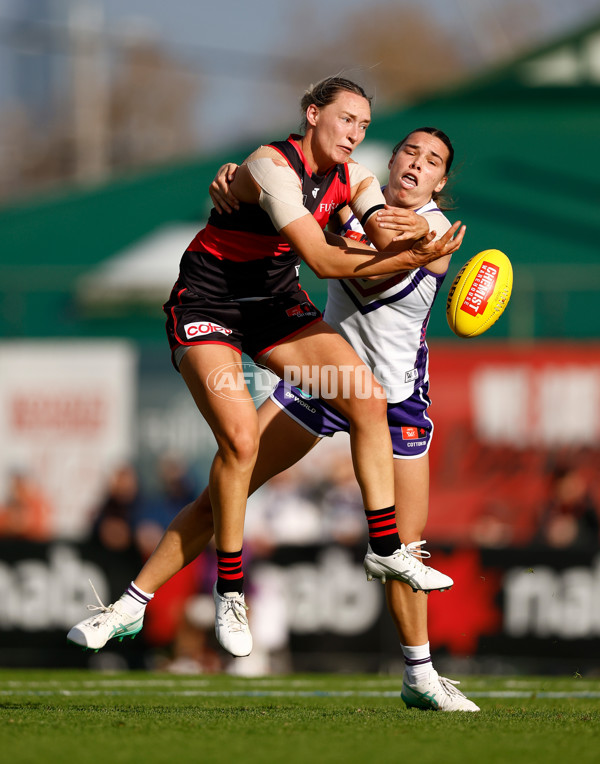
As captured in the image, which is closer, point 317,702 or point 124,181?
point 317,702

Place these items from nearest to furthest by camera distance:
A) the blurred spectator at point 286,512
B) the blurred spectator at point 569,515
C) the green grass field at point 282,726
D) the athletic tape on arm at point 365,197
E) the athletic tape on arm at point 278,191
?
the green grass field at point 282,726 < the athletic tape on arm at point 278,191 < the athletic tape on arm at point 365,197 < the blurred spectator at point 569,515 < the blurred spectator at point 286,512

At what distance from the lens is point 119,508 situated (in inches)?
461

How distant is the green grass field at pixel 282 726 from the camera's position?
445 centimetres

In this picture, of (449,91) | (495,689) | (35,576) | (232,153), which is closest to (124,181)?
(232,153)

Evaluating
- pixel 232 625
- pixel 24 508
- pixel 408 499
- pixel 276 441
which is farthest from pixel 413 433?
pixel 24 508

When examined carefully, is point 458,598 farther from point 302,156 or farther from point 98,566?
point 302,156

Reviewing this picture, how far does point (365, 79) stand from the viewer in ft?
19.4

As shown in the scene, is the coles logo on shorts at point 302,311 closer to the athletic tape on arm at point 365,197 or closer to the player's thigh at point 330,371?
the player's thigh at point 330,371

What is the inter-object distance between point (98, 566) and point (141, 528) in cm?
127

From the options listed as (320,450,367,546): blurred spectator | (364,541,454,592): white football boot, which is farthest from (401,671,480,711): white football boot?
(320,450,367,546): blurred spectator

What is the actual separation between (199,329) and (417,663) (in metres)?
1.99

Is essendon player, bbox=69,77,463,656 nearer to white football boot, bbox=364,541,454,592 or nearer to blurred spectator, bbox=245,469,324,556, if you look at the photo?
white football boot, bbox=364,541,454,592

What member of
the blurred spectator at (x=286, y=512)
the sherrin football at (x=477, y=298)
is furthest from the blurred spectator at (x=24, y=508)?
the sherrin football at (x=477, y=298)

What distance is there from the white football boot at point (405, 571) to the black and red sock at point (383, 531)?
30 mm
